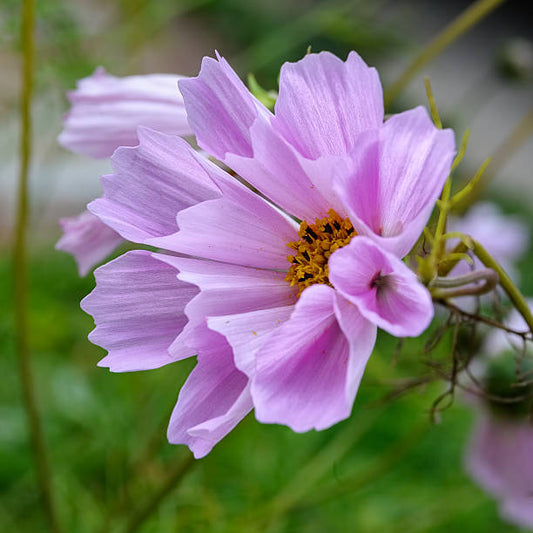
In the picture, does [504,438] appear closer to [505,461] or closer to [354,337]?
[505,461]

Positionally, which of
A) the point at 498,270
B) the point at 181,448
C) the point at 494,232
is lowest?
the point at 494,232

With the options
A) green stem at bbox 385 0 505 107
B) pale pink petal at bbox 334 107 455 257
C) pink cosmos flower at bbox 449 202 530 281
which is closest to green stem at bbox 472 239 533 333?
pale pink petal at bbox 334 107 455 257

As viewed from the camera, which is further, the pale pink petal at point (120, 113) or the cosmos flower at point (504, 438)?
the cosmos flower at point (504, 438)

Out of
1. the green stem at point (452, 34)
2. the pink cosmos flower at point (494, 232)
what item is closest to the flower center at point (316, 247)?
the green stem at point (452, 34)

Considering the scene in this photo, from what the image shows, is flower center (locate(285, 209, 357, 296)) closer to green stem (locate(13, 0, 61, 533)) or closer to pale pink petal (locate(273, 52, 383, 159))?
pale pink petal (locate(273, 52, 383, 159))

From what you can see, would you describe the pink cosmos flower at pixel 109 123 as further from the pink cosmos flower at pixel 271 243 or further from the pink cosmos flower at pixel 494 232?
the pink cosmos flower at pixel 494 232

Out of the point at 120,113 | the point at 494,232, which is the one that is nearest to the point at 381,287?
the point at 120,113
